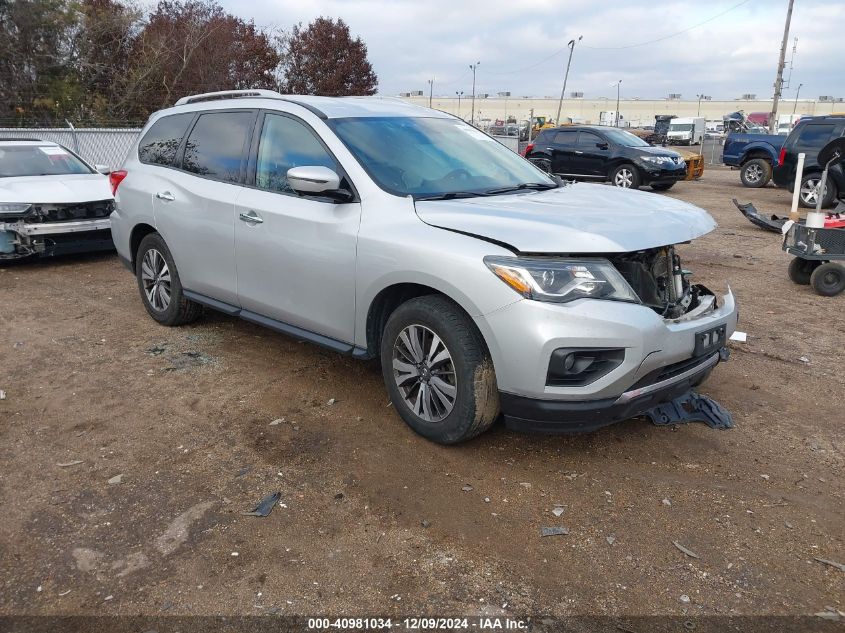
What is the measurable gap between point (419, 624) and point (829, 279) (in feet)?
21.7

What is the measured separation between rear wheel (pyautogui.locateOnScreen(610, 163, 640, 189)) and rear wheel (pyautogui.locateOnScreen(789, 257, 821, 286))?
911 cm

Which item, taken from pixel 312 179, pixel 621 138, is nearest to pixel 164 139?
pixel 312 179

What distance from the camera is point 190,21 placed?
80.1 feet

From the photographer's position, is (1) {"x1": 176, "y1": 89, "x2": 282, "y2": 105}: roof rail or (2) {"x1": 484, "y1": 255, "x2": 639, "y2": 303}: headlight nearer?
(2) {"x1": 484, "y1": 255, "x2": 639, "y2": 303}: headlight

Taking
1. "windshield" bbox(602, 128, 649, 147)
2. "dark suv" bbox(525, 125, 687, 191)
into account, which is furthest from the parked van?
"dark suv" bbox(525, 125, 687, 191)

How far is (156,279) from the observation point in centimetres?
579

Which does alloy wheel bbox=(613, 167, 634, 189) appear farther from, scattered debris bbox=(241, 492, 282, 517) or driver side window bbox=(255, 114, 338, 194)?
scattered debris bbox=(241, 492, 282, 517)

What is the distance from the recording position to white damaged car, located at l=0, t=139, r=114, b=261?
7969 mm

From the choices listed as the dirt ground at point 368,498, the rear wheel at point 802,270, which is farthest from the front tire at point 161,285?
the rear wheel at point 802,270

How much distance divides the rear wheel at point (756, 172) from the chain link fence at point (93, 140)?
15.9m

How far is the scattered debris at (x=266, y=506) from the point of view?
3143 mm

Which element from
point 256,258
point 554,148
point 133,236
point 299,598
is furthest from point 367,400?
point 554,148

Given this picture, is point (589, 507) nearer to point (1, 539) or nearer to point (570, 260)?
point (570, 260)

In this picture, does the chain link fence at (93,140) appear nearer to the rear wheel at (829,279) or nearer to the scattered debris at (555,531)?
the rear wheel at (829,279)
